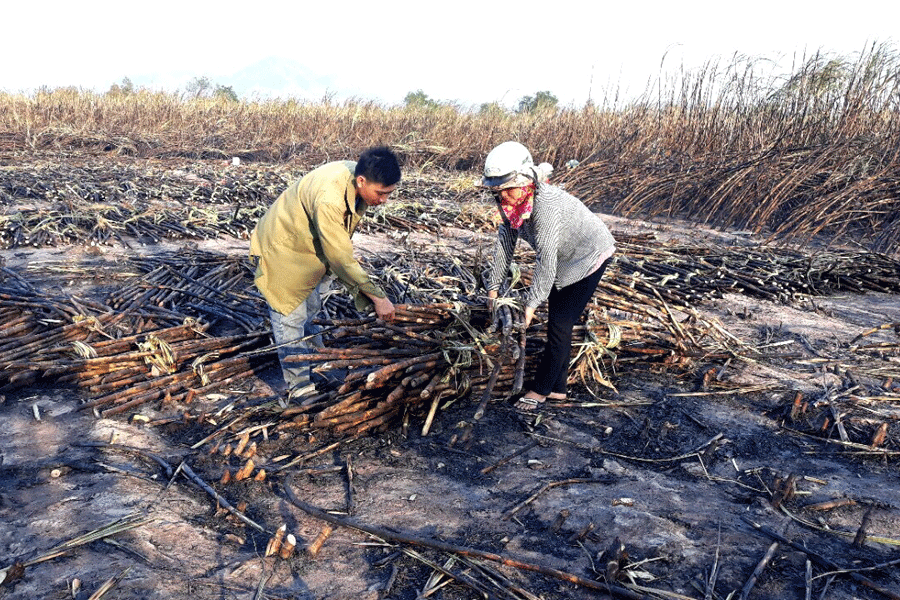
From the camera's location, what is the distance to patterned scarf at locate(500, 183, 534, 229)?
3191 millimetres

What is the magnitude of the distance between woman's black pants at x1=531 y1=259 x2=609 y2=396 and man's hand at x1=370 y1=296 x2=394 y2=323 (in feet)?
3.11

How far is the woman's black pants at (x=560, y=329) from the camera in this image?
361cm

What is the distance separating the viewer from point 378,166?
3131 mm

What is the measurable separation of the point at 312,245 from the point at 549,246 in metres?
1.32

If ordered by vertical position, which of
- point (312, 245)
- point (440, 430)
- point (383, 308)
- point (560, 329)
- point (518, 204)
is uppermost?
point (518, 204)

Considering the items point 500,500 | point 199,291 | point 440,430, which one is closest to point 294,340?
point 440,430

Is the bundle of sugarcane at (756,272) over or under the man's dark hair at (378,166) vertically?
under

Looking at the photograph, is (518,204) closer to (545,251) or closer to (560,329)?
(545,251)

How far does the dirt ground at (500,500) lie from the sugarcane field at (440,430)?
1 centimetres

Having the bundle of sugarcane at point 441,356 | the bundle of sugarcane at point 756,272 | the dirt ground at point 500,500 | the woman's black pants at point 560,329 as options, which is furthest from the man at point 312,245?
the bundle of sugarcane at point 756,272

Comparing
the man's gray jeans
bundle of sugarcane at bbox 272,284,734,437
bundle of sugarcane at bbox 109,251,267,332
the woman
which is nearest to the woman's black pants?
the woman

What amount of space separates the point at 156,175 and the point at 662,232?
8803mm

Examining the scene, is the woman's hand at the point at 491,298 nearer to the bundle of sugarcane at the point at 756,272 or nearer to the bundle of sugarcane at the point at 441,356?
the bundle of sugarcane at the point at 441,356

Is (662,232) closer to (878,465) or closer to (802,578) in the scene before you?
(878,465)
